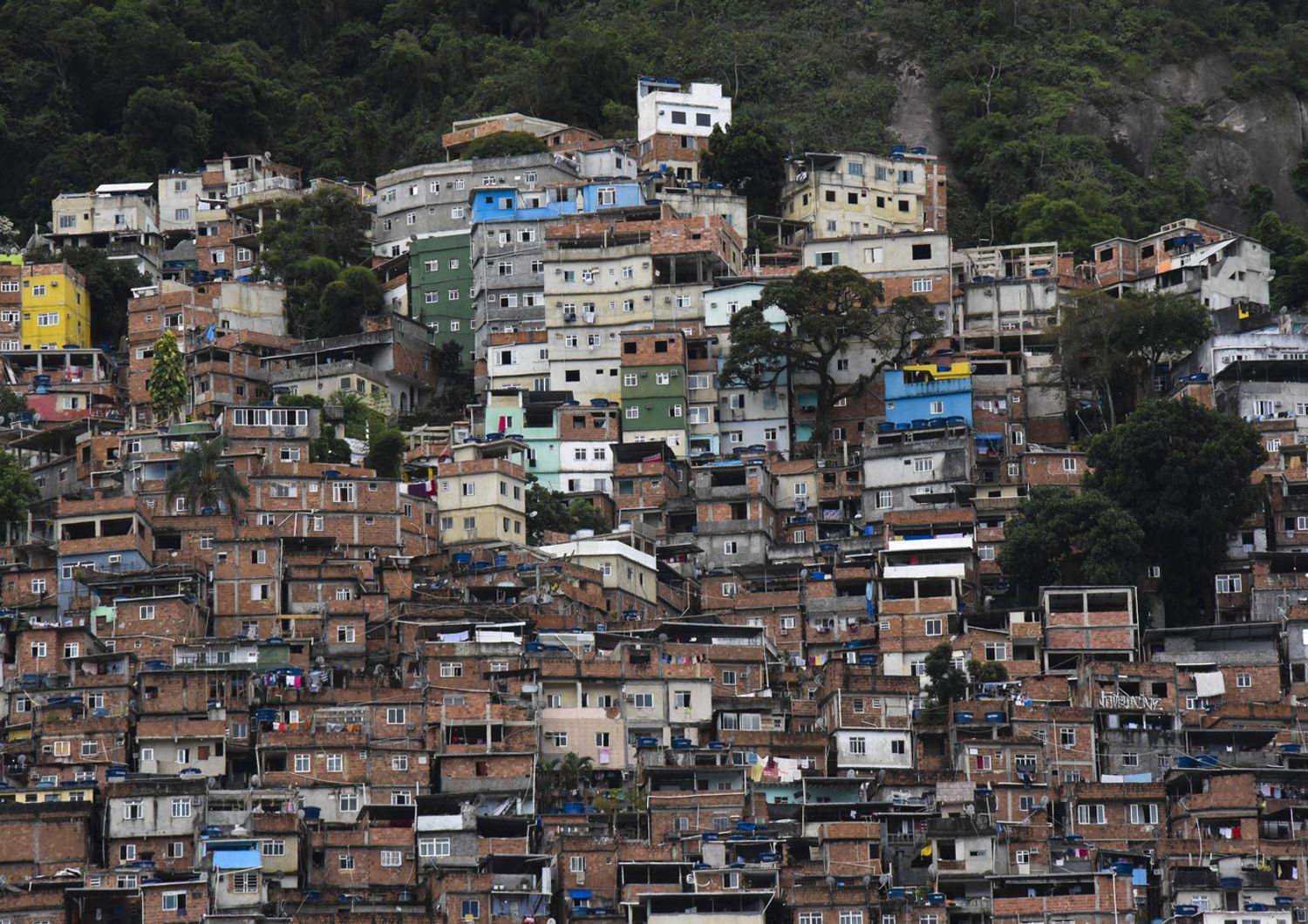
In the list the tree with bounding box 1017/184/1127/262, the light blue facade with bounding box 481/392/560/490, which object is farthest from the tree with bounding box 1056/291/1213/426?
the light blue facade with bounding box 481/392/560/490

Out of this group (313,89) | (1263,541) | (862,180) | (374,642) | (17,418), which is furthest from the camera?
A: (313,89)

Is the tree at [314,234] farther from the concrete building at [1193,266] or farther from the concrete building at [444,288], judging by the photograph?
the concrete building at [1193,266]

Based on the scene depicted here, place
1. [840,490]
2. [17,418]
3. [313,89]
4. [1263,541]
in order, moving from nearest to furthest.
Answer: [1263,541], [840,490], [17,418], [313,89]

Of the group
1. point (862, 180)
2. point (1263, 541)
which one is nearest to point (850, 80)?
point (862, 180)

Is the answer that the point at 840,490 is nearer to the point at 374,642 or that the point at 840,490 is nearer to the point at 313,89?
the point at 374,642

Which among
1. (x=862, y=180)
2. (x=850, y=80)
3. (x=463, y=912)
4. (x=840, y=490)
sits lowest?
(x=463, y=912)

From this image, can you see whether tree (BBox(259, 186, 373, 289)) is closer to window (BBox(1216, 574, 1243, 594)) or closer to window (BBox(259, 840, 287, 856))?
window (BBox(1216, 574, 1243, 594))
